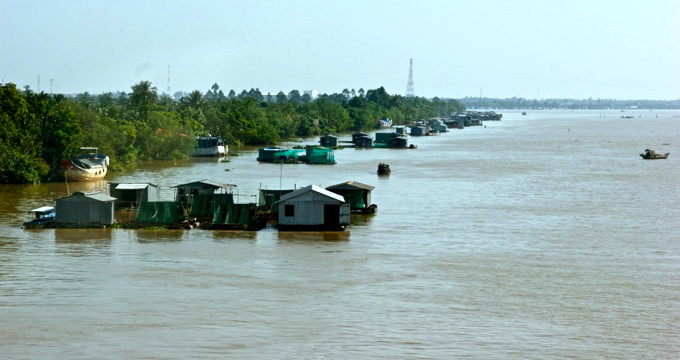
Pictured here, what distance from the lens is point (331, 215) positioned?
21484 mm

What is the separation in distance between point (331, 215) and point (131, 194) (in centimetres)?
553

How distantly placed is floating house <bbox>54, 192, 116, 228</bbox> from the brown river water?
30 centimetres

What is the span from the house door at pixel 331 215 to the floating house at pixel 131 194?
16.4 feet

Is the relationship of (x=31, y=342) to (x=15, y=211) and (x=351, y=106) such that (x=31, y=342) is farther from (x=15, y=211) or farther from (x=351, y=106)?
(x=351, y=106)

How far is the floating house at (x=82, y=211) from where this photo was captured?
2130cm

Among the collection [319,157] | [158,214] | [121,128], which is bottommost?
[158,214]

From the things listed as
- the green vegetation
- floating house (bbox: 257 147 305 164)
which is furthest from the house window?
floating house (bbox: 257 147 305 164)

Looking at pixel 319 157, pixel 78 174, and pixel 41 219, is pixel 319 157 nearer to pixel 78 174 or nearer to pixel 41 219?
pixel 78 174

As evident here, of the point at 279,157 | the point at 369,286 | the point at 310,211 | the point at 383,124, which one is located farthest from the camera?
the point at 383,124

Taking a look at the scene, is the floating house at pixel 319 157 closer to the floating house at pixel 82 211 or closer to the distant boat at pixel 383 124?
the floating house at pixel 82 211

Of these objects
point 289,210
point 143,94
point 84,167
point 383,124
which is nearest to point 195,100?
point 143,94

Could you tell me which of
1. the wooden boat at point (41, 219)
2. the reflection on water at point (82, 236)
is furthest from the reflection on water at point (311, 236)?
the wooden boat at point (41, 219)

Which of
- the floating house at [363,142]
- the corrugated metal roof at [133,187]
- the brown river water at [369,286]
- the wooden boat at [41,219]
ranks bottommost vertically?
the brown river water at [369,286]

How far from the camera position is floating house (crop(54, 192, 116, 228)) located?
21.3 metres
